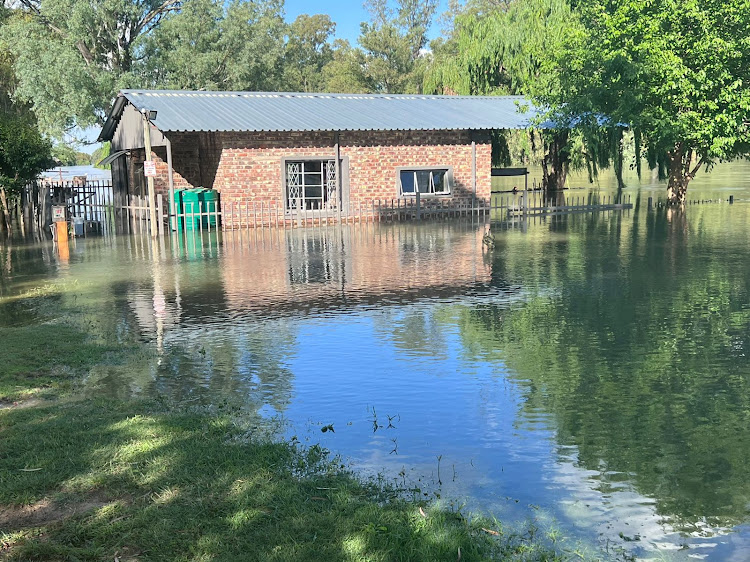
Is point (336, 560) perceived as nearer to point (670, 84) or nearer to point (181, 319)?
point (181, 319)

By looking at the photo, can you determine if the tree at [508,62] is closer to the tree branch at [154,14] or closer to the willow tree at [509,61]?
the willow tree at [509,61]

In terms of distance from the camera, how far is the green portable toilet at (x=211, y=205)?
2809 centimetres

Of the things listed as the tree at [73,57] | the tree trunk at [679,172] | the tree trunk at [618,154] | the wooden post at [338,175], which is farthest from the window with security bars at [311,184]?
the tree at [73,57]

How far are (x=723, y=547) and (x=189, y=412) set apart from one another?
499 centimetres

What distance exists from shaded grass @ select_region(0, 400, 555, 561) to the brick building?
21141 millimetres

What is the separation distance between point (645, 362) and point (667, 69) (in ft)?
72.1

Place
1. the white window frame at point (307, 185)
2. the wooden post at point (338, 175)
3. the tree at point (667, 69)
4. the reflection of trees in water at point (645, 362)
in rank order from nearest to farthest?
the reflection of trees in water at point (645, 362), the tree at point (667, 69), the white window frame at point (307, 185), the wooden post at point (338, 175)

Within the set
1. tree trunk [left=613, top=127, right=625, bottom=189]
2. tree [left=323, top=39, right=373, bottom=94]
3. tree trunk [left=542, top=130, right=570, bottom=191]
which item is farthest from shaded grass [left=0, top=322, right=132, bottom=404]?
tree [left=323, top=39, right=373, bottom=94]

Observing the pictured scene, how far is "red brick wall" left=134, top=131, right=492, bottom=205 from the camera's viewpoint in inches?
1142

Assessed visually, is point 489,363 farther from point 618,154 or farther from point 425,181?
point 618,154

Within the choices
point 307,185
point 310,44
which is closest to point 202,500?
point 307,185

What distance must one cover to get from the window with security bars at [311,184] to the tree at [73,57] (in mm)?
21940

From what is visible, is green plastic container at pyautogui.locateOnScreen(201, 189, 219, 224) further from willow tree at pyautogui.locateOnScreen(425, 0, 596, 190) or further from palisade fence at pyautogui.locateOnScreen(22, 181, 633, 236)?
willow tree at pyautogui.locateOnScreen(425, 0, 596, 190)

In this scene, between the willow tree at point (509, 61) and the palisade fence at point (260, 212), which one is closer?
the palisade fence at point (260, 212)
